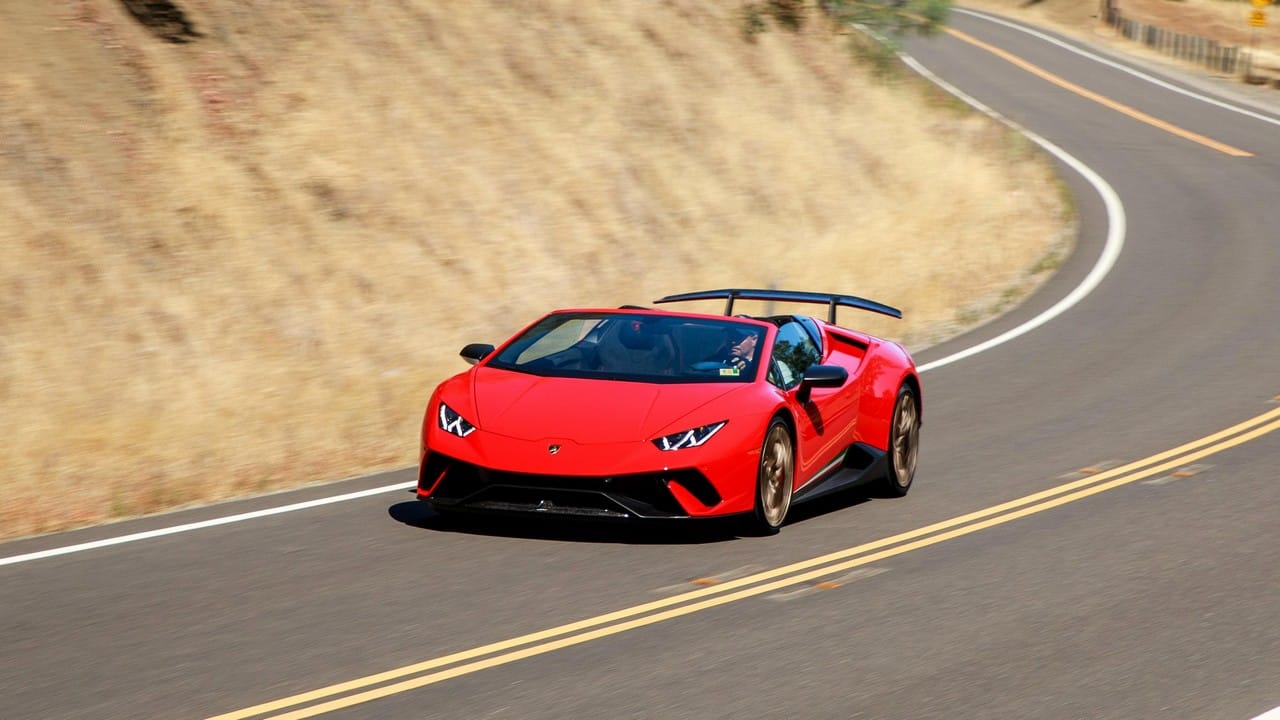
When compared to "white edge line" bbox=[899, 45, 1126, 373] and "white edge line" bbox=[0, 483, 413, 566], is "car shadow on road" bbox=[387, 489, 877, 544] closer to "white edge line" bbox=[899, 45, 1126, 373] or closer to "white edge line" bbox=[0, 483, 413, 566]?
"white edge line" bbox=[0, 483, 413, 566]

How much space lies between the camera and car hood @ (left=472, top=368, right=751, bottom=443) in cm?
877

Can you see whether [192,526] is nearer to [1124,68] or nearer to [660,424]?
[660,424]

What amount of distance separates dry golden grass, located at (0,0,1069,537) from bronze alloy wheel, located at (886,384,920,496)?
3.84 meters

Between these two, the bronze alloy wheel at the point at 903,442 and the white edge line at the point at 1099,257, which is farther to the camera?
the white edge line at the point at 1099,257

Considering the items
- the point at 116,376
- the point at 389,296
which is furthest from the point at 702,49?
the point at 116,376

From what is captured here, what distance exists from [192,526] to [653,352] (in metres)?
2.87

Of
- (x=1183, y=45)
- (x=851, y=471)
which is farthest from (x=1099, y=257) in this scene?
(x=1183, y=45)

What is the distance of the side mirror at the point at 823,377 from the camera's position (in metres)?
9.61

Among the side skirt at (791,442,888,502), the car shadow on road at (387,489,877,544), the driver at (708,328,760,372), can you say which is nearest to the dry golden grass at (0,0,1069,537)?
the car shadow on road at (387,489,877,544)

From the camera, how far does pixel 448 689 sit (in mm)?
6191

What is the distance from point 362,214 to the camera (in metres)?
20.0

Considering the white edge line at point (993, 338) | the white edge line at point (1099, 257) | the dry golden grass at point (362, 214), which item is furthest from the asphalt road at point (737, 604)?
the white edge line at point (1099, 257)

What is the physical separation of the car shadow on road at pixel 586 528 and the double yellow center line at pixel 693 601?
26.5 inches

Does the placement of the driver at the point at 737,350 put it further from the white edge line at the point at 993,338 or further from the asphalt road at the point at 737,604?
the white edge line at the point at 993,338
